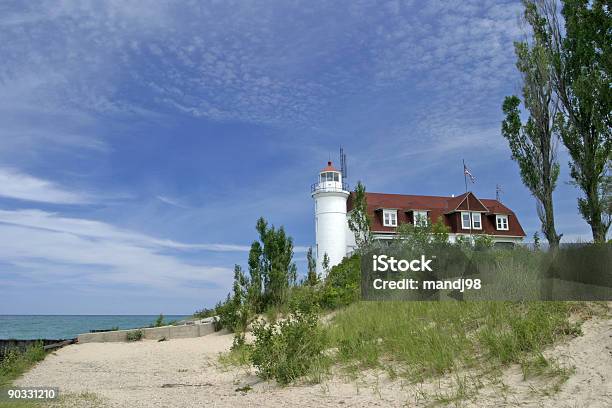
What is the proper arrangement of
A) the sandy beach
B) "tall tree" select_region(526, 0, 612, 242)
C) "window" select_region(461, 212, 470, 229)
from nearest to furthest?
the sandy beach < "tall tree" select_region(526, 0, 612, 242) < "window" select_region(461, 212, 470, 229)

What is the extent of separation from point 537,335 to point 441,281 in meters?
7.59

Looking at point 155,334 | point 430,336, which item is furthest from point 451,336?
point 155,334

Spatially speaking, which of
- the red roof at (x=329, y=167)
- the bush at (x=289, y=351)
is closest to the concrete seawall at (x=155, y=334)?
the bush at (x=289, y=351)

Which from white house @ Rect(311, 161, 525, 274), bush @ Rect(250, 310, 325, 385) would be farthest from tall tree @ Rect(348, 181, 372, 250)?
bush @ Rect(250, 310, 325, 385)

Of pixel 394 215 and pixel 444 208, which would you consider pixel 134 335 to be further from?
pixel 444 208

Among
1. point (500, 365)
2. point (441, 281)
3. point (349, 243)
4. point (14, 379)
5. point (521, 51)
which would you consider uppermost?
point (521, 51)

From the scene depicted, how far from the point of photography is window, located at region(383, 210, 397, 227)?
4278 cm

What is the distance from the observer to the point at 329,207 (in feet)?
134

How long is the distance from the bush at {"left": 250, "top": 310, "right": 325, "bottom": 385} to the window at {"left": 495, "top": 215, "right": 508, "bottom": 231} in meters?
40.3

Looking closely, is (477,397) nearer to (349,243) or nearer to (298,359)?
(298,359)

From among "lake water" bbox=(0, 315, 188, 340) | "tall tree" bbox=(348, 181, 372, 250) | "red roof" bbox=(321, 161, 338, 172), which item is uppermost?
"red roof" bbox=(321, 161, 338, 172)

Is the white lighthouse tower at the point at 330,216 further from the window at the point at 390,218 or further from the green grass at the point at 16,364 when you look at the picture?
the green grass at the point at 16,364

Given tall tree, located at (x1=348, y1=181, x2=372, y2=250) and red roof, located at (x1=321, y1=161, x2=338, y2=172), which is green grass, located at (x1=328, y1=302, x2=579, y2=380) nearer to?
tall tree, located at (x1=348, y1=181, x2=372, y2=250)

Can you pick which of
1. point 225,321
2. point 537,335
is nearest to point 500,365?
point 537,335
